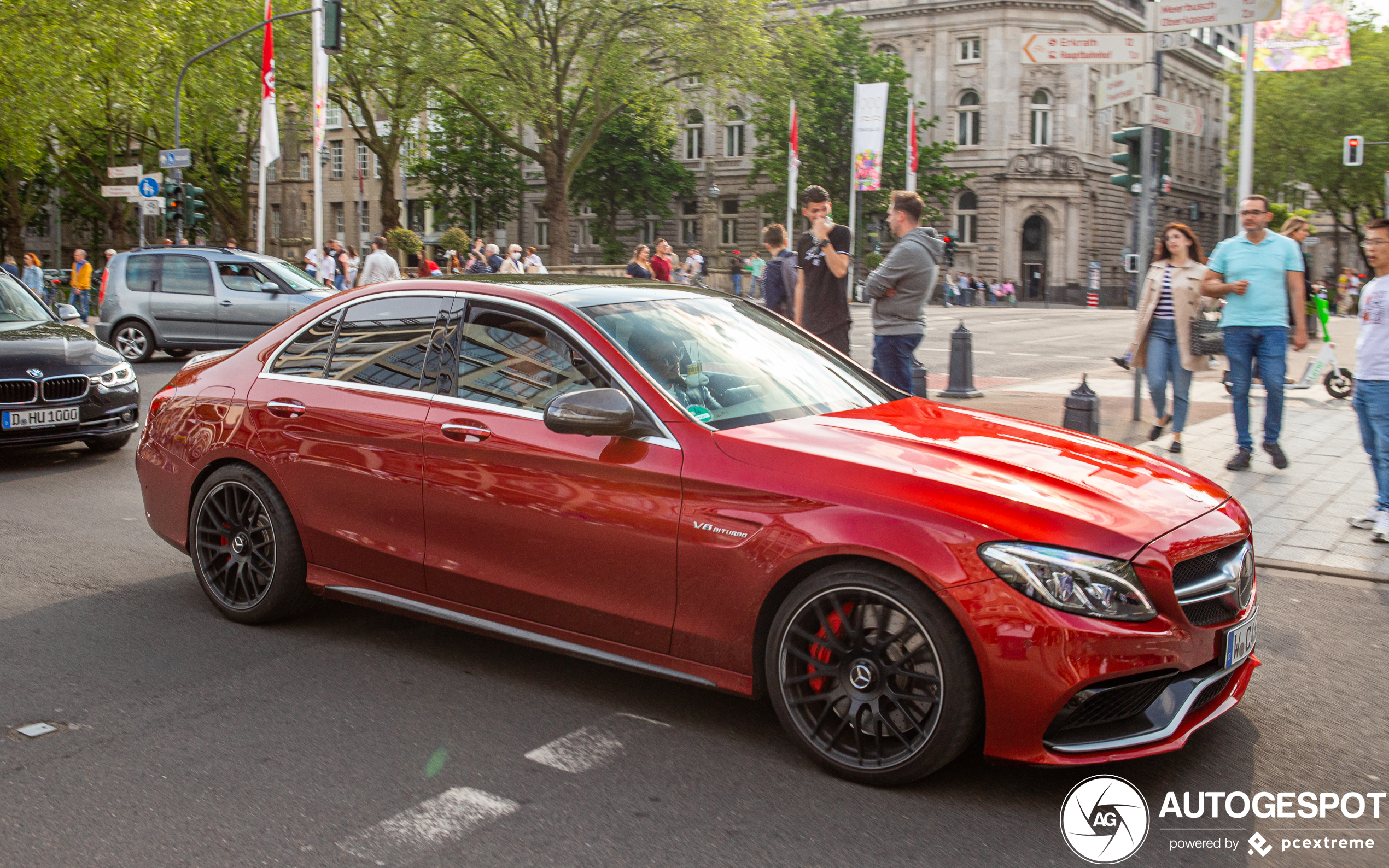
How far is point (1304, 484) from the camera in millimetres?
8734

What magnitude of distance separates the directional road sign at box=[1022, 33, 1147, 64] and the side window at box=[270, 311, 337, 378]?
23.3 ft

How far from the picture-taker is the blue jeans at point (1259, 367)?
29.3ft

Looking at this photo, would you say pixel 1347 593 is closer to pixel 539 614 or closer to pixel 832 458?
pixel 832 458

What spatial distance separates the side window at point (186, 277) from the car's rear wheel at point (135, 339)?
2.31 ft

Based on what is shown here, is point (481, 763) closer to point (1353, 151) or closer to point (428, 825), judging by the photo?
point (428, 825)

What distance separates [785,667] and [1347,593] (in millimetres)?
3816

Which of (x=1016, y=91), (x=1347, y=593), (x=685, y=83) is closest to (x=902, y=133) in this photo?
(x=1016, y=91)

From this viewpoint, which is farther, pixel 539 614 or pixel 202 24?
pixel 202 24

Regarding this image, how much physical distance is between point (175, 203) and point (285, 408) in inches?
898

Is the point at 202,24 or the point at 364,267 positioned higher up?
the point at 202,24

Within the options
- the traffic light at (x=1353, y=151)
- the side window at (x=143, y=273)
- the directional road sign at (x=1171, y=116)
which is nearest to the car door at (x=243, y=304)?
the side window at (x=143, y=273)

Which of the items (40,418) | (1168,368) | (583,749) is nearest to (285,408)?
(583,749)

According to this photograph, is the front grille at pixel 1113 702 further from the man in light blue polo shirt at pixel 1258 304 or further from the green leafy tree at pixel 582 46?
the green leafy tree at pixel 582 46

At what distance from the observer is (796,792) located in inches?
137
